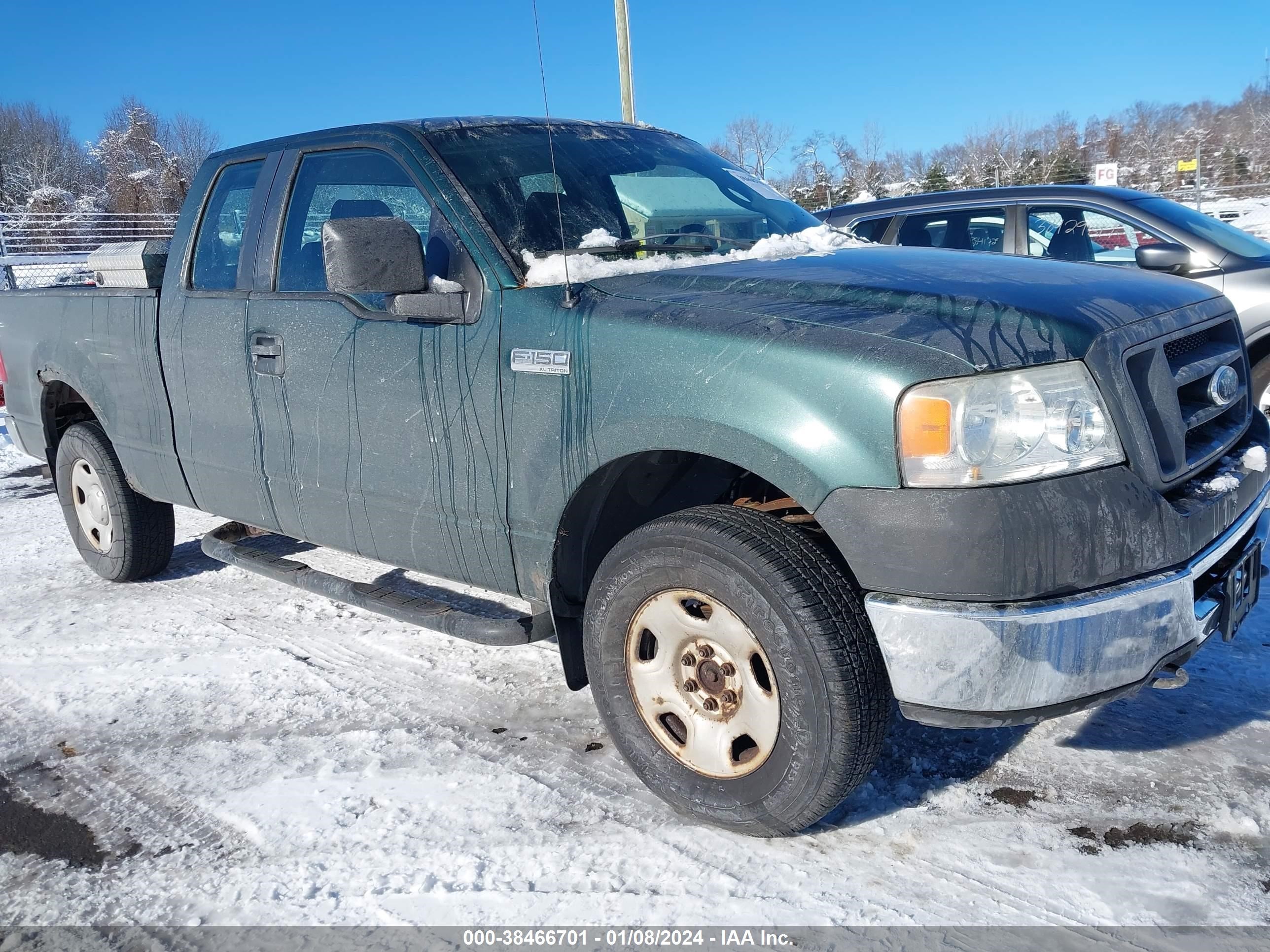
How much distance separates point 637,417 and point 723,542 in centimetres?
40

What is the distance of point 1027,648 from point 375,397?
6.90 feet

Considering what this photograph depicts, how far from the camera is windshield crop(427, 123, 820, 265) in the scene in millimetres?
3189

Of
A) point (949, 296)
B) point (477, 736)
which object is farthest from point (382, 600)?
point (949, 296)

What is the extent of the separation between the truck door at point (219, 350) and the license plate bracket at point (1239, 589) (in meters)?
3.16

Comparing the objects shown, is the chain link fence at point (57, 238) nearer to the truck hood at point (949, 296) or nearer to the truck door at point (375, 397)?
the truck door at point (375, 397)

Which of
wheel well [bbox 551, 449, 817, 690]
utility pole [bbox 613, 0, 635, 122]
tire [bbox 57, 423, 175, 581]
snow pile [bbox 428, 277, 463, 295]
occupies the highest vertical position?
utility pole [bbox 613, 0, 635, 122]

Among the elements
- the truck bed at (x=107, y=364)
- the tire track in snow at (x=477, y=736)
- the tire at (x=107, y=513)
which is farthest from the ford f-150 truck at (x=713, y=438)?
the tire at (x=107, y=513)

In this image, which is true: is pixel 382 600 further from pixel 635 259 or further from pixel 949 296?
pixel 949 296

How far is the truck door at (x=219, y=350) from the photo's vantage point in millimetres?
3850

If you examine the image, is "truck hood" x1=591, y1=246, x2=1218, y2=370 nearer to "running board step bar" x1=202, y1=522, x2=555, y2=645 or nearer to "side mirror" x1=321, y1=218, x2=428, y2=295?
"side mirror" x1=321, y1=218, x2=428, y2=295

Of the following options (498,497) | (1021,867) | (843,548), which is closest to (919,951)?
(1021,867)

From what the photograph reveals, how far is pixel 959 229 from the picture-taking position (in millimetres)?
6836

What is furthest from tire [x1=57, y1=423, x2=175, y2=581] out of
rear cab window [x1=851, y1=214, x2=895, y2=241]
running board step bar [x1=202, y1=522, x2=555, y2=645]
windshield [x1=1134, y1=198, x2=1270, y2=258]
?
windshield [x1=1134, y1=198, x2=1270, y2=258]

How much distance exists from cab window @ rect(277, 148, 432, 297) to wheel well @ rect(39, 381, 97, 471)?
205 centimetres
